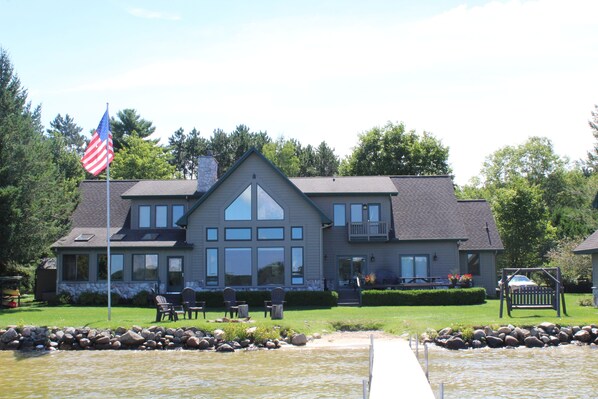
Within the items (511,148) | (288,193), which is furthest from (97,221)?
(511,148)

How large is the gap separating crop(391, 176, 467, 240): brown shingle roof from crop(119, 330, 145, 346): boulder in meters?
17.5

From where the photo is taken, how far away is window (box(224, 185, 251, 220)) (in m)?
35.6

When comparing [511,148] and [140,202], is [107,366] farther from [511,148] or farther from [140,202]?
[511,148]

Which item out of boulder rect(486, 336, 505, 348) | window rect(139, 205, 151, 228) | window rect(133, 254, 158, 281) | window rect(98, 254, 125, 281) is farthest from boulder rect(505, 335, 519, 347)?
window rect(139, 205, 151, 228)

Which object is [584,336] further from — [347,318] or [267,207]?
[267,207]

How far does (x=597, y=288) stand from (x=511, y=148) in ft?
163

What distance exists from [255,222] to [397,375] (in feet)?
73.0

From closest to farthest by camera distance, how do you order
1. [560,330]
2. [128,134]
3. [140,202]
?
[560,330] < [140,202] < [128,134]

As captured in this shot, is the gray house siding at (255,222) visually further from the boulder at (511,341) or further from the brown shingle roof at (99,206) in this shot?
the boulder at (511,341)

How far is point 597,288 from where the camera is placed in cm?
2991

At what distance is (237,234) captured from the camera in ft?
117

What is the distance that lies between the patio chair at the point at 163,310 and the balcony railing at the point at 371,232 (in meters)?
13.4

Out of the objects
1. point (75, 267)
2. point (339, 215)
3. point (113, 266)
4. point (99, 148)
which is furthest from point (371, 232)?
point (99, 148)

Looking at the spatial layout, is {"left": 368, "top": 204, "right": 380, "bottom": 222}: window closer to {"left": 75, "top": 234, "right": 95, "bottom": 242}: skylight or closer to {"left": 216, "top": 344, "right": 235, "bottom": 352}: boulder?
{"left": 75, "top": 234, "right": 95, "bottom": 242}: skylight
